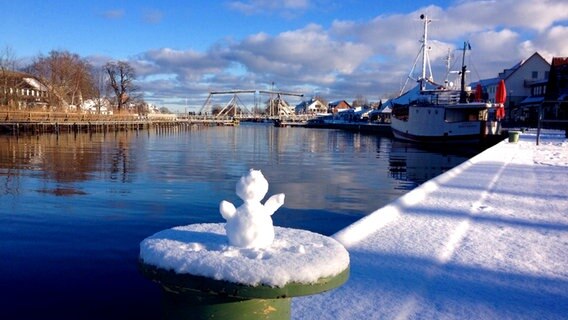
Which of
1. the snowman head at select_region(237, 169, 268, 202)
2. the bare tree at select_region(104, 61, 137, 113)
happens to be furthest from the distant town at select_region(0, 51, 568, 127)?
the snowman head at select_region(237, 169, 268, 202)

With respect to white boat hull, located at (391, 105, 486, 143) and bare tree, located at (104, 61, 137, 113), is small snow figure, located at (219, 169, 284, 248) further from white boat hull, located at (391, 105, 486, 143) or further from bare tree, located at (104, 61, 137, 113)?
bare tree, located at (104, 61, 137, 113)

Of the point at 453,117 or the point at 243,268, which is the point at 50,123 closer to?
the point at 453,117

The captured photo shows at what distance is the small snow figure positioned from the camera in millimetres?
2945

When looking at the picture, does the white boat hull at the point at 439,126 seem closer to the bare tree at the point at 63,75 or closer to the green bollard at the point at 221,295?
the green bollard at the point at 221,295

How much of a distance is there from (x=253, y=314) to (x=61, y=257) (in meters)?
5.72

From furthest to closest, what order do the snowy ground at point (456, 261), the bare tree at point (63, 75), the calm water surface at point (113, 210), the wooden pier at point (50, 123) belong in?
1. the bare tree at point (63, 75)
2. the wooden pier at point (50, 123)
3. the calm water surface at point (113, 210)
4. the snowy ground at point (456, 261)

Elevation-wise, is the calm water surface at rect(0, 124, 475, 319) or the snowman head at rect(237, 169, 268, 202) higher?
the snowman head at rect(237, 169, 268, 202)

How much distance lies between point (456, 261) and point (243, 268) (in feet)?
11.6

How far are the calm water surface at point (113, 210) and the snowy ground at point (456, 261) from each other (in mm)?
2316

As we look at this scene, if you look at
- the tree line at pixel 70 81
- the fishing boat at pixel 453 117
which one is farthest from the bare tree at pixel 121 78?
the fishing boat at pixel 453 117

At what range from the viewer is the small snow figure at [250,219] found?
9.66 feet

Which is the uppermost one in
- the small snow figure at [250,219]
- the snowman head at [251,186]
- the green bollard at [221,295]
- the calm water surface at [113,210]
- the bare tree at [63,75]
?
the bare tree at [63,75]

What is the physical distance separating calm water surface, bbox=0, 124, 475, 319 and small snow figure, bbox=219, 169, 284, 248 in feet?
10.1

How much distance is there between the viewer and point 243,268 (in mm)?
2545
